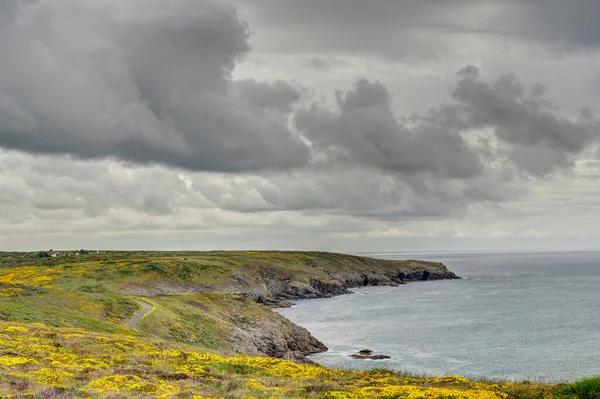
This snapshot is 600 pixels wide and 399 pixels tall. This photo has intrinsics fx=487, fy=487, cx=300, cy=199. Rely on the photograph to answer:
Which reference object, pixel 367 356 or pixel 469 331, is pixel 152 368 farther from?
pixel 469 331

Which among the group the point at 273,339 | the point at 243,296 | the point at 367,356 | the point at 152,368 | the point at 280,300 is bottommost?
the point at 280,300

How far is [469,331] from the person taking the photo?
97.7 metres

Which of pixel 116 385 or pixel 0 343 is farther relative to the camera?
pixel 0 343

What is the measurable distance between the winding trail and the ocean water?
26502 mm

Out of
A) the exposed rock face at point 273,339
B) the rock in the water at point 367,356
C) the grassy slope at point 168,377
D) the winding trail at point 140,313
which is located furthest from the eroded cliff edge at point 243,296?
the grassy slope at point 168,377

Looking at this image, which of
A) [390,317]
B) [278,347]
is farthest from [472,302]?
[278,347]

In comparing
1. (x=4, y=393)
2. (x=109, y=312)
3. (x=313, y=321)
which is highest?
(x=4, y=393)

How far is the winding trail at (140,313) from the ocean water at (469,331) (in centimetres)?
2650

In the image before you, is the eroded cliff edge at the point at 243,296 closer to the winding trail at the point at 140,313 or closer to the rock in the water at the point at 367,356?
the winding trail at the point at 140,313

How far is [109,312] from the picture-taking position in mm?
69125

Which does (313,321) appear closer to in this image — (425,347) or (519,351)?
(425,347)

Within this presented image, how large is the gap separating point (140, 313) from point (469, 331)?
64.1 m

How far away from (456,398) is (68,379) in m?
19.7

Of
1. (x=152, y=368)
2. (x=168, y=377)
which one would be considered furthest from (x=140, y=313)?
(x=168, y=377)
